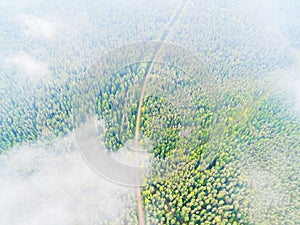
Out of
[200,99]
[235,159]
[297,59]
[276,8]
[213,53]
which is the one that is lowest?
[235,159]

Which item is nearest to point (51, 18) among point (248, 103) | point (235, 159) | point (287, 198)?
point (248, 103)

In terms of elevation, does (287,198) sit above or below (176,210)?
above

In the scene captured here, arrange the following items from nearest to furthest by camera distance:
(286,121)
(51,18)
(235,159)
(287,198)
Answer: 1. (287,198)
2. (235,159)
3. (286,121)
4. (51,18)

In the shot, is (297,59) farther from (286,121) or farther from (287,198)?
(287,198)

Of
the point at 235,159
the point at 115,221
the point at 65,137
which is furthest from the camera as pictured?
the point at 65,137

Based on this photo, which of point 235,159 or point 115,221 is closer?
point 115,221

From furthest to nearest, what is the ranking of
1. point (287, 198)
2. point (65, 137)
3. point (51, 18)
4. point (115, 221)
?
point (51, 18) → point (65, 137) → point (287, 198) → point (115, 221)

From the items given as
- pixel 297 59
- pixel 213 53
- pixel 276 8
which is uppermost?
pixel 276 8

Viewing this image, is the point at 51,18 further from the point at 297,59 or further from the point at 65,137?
the point at 297,59

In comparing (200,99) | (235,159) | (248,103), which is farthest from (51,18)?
(235,159)
